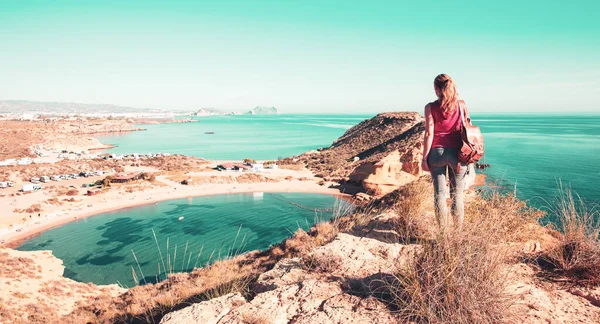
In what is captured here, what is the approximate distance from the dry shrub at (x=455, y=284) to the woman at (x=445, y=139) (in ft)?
3.16

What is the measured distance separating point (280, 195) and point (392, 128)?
96.3ft

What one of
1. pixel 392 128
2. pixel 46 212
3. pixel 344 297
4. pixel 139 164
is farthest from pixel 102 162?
pixel 344 297

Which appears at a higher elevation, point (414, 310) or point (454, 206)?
point (454, 206)

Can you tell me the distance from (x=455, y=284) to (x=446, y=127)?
1.91 meters

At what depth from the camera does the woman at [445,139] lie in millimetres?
3410

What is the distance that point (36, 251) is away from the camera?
1975 centimetres

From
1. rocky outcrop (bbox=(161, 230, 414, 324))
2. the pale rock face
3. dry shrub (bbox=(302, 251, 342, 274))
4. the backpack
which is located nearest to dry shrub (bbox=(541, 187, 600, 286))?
the backpack

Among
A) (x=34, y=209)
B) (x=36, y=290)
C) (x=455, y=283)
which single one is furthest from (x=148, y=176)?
(x=455, y=283)

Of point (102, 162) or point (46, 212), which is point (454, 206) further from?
point (102, 162)

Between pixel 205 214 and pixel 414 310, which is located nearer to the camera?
pixel 414 310

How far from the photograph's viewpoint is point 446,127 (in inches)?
138

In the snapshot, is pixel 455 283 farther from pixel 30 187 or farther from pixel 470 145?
pixel 30 187

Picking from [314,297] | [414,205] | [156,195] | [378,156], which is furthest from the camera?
[378,156]

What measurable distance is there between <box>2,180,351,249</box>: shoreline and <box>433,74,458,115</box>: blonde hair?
94.1 ft
